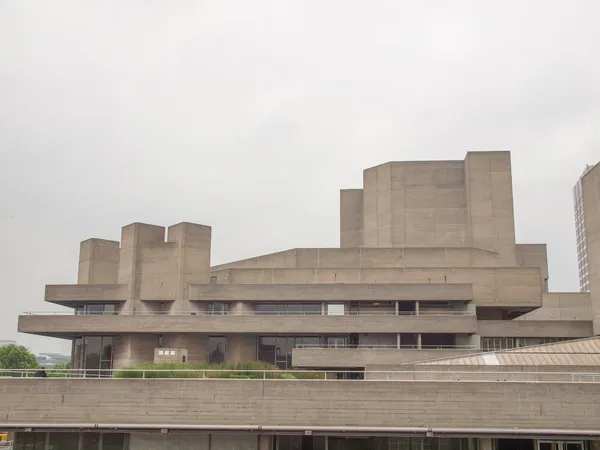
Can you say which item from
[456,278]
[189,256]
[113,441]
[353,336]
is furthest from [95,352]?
[113,441]

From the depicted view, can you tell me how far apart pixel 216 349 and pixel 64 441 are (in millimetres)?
30145

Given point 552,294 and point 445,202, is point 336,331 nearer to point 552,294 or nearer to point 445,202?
point 445,202

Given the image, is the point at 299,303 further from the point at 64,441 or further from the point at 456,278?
the point at 64,441

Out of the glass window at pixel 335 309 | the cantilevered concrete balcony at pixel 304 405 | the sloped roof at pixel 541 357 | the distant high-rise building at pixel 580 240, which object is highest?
the distant high-rise building at pixel 580 240

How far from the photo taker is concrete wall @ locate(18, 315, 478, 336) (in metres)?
52.1

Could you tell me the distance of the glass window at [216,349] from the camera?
186ft

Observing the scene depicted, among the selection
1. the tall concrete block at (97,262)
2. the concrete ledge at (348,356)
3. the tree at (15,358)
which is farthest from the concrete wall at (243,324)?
the tree at (15,358)

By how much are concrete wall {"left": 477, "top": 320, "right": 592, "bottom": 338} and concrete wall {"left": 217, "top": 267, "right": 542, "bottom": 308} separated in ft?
5.25

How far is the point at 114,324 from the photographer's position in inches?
2218

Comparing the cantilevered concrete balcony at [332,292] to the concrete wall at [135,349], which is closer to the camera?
the cantilevered concrete balcony at [332,292]

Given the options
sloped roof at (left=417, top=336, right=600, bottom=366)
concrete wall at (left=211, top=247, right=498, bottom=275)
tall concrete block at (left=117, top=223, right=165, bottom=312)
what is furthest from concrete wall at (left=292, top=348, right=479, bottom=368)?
sloped roof at (left=417, top=336, right=600, bottom=366)

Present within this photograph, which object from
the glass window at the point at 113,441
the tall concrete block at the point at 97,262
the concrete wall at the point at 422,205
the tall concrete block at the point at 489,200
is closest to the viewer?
the glass window at the point at 113,441

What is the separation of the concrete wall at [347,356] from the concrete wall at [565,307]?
34056 millimetres

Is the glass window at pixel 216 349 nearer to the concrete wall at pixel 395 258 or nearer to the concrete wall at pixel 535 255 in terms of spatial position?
the concrete wall at pixel 395 258
